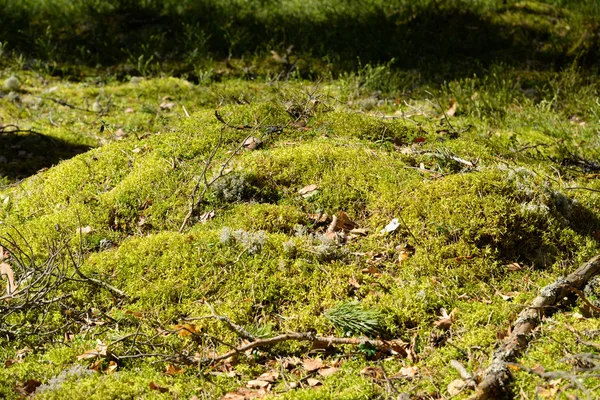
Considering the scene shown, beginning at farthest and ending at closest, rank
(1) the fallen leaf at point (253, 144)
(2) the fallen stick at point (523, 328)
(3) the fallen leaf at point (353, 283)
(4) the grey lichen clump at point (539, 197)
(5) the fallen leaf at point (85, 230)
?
(1) the fallen leaf at point (253, 144) → (5) the fallen leaf at point (85, 230) → (4) the grey lichen clump at point (539, 197) → (3) the fallen leaf at point (353, 283) → (2) the fallen stick at point (523, 328)

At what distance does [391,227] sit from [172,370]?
213cm

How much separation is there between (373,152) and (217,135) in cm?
175

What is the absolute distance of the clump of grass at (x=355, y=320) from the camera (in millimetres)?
4012

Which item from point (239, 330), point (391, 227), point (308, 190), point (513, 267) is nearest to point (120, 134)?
point (308, 190)

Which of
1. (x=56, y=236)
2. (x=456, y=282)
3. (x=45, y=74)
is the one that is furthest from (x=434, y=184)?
(x=45, y=74)

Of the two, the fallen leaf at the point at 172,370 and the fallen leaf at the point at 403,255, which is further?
the fallen leaf at the point at 403,255

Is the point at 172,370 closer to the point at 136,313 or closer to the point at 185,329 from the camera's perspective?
the point at 185,329

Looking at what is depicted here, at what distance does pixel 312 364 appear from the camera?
3.83 metres

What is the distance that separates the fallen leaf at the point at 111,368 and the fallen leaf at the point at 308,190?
232 centimetres

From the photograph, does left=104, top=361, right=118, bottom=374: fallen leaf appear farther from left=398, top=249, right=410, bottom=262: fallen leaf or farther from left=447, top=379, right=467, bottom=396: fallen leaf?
left=398, top=249, right=410, bottom=262: fallen leaf

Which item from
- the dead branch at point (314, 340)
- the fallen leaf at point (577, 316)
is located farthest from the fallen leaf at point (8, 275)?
the fallen leaf at point (577, 316)

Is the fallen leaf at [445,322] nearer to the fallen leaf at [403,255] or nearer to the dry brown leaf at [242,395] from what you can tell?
the fallen leaf at [403,255]

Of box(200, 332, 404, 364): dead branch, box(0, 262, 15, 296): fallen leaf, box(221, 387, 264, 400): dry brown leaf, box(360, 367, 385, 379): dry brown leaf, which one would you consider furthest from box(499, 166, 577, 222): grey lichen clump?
box(0, 262, 15, 296): fallen leaf

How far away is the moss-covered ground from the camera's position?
3.74 meters
